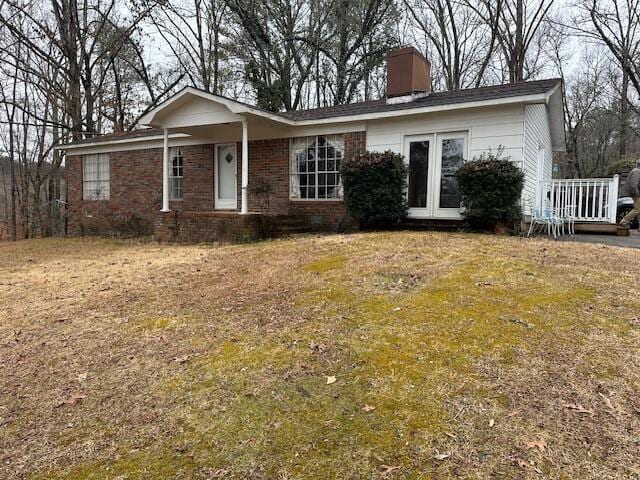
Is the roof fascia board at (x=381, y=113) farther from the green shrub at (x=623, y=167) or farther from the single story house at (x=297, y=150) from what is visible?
the green shrub at (x=623, y=167)

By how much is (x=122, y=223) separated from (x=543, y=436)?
1416 centimetres

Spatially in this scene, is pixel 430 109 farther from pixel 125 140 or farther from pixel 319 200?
pixel 125 140

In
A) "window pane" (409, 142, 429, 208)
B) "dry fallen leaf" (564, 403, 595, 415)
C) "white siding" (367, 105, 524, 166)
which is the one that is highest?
"white siding" (367, 105, 524, 166)

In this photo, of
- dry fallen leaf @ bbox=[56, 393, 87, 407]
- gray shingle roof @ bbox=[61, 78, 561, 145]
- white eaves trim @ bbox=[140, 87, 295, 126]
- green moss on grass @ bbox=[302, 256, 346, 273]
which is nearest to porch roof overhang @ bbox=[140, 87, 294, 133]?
white eaves trim @ bbox=[140, 87, 295, 126]

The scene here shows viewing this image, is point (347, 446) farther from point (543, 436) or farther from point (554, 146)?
point (554, 146)

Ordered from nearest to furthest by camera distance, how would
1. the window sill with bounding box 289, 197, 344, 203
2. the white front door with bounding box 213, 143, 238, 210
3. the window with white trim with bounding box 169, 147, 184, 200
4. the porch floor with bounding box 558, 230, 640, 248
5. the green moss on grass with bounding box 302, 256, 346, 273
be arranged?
1. the green moss on grass with bounding box 302, 256, 346, 273
2. the porch floor with bounding box 558, 230, 640, 248
3. the window sill with bounding box 289, 197, 344, 203
4. the white front door with bounding box 213, 143, 238, 210
5. the window with white trim with bounding box 169, 147, 184, 200

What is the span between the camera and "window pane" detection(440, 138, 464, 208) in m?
9.31

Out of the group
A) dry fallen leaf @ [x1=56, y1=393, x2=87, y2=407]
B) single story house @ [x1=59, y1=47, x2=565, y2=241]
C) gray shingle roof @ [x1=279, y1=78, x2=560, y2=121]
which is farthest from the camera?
single story house @ [x1=59, y1=47, x2=565, y2=241]

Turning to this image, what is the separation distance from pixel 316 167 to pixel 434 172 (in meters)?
3.03

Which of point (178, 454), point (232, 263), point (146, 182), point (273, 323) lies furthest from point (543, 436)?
point (146, 182)

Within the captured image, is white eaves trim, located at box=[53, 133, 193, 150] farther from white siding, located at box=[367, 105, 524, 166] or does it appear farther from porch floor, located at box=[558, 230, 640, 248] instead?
porch floor, located at box=[558, 230, 640, 248]

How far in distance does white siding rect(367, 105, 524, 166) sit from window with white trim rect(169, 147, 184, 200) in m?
6.27

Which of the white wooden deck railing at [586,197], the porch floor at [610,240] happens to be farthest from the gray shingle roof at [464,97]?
the porch floor at [610,240]

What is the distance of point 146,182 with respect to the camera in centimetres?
1373
